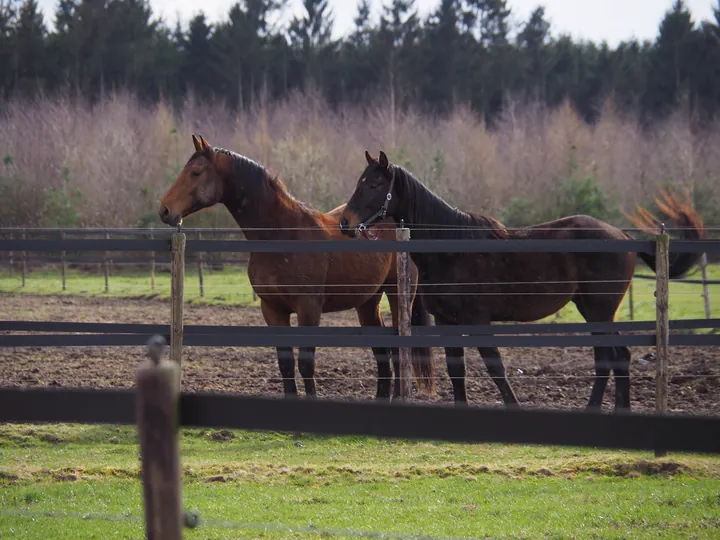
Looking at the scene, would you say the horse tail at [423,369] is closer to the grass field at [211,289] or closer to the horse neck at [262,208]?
the horse neck at [262,208]

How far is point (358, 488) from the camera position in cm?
536

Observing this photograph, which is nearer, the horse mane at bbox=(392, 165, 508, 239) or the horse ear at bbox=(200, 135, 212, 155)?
the horse mane at bbox=(392, 165, 508, 239)

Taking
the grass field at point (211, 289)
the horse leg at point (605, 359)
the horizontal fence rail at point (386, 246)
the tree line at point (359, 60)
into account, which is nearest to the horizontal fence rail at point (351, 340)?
the horizontal fence rail at point (386, 246)

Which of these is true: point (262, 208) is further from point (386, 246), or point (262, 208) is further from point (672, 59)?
point (672, 59)

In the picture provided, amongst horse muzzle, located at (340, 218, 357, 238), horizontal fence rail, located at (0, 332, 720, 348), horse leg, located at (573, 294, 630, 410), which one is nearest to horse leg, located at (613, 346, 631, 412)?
horse leg, located at (573, 294, 630, 410)

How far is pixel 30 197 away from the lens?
28.4 m

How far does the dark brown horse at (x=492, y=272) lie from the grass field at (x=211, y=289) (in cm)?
716

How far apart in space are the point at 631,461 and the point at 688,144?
36.3m

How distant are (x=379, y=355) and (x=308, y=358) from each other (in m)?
1.07

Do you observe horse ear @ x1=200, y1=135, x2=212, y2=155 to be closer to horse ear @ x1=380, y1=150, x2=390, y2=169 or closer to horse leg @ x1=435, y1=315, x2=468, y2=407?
horse ear @ x1=380, y1=150, x2=390, y2=169

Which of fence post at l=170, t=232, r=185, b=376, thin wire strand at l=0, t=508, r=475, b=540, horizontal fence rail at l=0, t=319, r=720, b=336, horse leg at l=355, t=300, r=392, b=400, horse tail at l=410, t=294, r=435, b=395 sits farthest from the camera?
horse leg at l=355, t=300, r=392, b=400

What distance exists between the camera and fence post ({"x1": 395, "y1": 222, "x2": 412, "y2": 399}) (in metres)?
7.48

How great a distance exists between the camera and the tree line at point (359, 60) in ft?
144

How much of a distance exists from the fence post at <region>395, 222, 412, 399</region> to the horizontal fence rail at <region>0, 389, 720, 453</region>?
16.3ft
